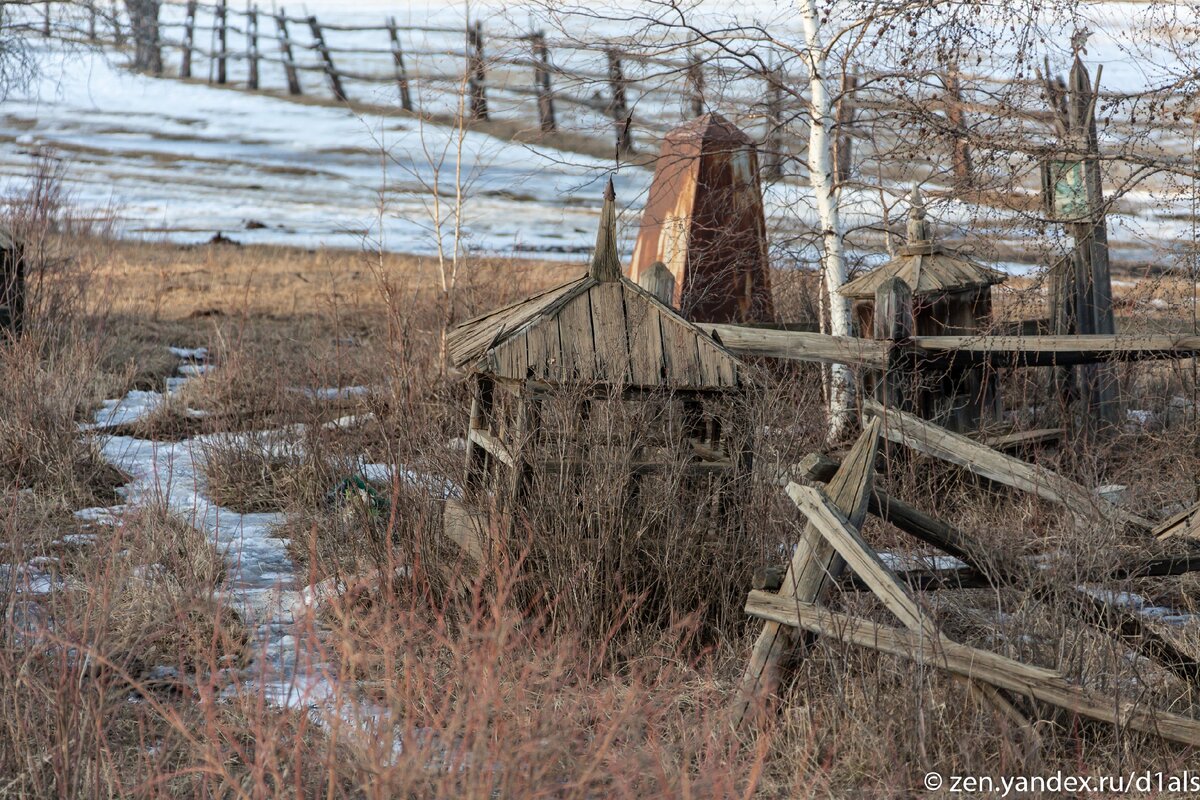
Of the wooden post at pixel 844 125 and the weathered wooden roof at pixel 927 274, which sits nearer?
the weathered wooden roof at pixel 927 274

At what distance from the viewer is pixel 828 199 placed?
7.39 m

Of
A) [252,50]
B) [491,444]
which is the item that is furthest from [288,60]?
[491,444]

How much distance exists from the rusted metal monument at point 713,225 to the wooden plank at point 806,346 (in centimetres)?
180

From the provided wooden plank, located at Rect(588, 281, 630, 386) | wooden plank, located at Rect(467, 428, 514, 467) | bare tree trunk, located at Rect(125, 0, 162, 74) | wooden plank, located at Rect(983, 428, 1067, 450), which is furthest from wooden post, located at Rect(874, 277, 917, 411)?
bare tree trunk, located at Rect(125, 0, 162, 74)

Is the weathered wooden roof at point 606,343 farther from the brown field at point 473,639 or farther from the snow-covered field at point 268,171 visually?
the snow-covered field at point 268,171

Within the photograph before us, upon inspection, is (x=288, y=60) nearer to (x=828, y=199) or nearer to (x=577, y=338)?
(x=828, y=199)

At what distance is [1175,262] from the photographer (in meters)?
5.50

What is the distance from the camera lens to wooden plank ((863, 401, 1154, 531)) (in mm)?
A: 4219

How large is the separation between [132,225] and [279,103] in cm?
1738

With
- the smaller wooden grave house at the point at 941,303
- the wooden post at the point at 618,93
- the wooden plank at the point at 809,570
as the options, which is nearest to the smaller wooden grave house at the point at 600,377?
the wooden plank at the point at 809,570

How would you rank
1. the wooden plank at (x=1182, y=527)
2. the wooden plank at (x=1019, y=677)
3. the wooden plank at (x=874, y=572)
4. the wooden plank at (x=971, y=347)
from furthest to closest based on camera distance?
the wooden plank at (x=971, y=347)
the wooden plank at (x=1182, y=527)
the wooden plank at (x=874, y=572)
the wooden plank at (x=1019, y=677)

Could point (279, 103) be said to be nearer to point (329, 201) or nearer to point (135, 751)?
point (329, 201)

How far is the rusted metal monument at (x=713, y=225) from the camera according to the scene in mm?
8242

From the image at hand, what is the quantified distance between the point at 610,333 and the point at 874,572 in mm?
1452
